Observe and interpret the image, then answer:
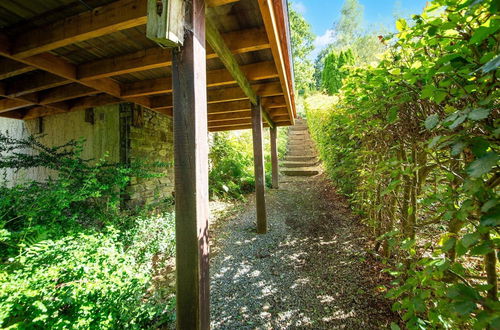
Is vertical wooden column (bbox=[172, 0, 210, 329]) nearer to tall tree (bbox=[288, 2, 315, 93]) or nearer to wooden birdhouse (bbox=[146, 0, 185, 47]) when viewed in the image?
wooden birdhouse (bbox=[146, 0, 185, 47])

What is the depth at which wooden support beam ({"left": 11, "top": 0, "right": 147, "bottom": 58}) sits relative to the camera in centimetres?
166

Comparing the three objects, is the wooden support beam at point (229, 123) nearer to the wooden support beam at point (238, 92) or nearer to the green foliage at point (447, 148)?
the wooden support beam at point (238, 92)

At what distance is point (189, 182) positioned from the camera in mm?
1254

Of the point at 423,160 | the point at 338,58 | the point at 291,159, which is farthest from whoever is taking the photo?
the point at 338,58

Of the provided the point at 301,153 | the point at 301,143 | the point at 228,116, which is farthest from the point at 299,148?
the point at 228,116

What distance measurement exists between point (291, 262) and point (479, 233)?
233 cm

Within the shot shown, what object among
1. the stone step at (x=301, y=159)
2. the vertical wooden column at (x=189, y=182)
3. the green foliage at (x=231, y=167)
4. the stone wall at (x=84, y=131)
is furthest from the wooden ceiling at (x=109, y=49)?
the stone step at (x=301, y=159)

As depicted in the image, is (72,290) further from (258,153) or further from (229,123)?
(229,123)

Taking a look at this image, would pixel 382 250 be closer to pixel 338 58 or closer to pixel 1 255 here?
pixel 1 255

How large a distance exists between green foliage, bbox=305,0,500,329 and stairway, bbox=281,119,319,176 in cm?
515

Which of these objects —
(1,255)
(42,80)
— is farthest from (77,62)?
(1,255)

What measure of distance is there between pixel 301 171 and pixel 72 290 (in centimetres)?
712

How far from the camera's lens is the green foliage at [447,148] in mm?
719

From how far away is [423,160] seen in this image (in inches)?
69.2
